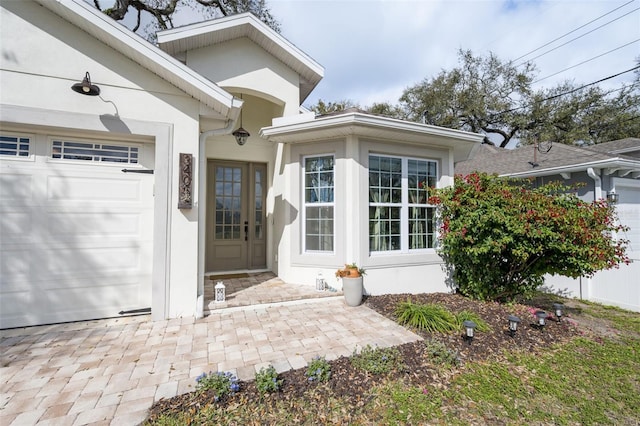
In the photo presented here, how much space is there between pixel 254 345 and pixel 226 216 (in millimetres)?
4235

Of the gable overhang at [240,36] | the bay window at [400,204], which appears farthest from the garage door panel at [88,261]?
the gable overhang at [240,36]

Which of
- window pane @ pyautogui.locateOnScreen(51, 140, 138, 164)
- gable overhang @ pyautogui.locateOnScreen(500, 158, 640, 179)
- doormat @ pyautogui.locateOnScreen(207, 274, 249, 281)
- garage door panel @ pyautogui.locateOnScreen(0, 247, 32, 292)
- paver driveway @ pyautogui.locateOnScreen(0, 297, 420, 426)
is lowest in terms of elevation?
paver driveway @ pyautogui.locateOnScreen(0, 297, 420, 426)

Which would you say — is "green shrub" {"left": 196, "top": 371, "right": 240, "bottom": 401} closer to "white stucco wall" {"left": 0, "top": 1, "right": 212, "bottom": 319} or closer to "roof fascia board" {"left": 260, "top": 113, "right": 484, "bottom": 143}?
"white stucco wall" {"left": 0, "top": 1, "right": 212, "bottom": 319}

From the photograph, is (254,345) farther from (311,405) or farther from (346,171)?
(346,171)

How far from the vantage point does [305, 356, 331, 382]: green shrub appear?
277cm

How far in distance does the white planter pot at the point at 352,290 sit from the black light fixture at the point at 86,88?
4809mm

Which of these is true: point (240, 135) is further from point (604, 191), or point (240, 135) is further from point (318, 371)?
point (604, 191)

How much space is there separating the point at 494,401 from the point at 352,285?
2.56m

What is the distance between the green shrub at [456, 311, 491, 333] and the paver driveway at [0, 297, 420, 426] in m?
0.91

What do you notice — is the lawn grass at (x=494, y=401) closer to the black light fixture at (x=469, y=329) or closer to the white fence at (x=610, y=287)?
the black light fixture at (x=469, y=329)

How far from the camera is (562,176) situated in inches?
295

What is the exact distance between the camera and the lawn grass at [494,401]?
235 centimetres

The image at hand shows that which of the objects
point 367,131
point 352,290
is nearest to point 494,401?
point 352,290

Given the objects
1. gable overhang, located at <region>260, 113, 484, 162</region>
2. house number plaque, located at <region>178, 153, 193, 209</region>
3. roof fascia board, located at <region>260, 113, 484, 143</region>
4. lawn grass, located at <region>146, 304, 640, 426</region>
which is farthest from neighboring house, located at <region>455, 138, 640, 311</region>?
house number plaque, located at <region>178, 153, 193, 209</region>
